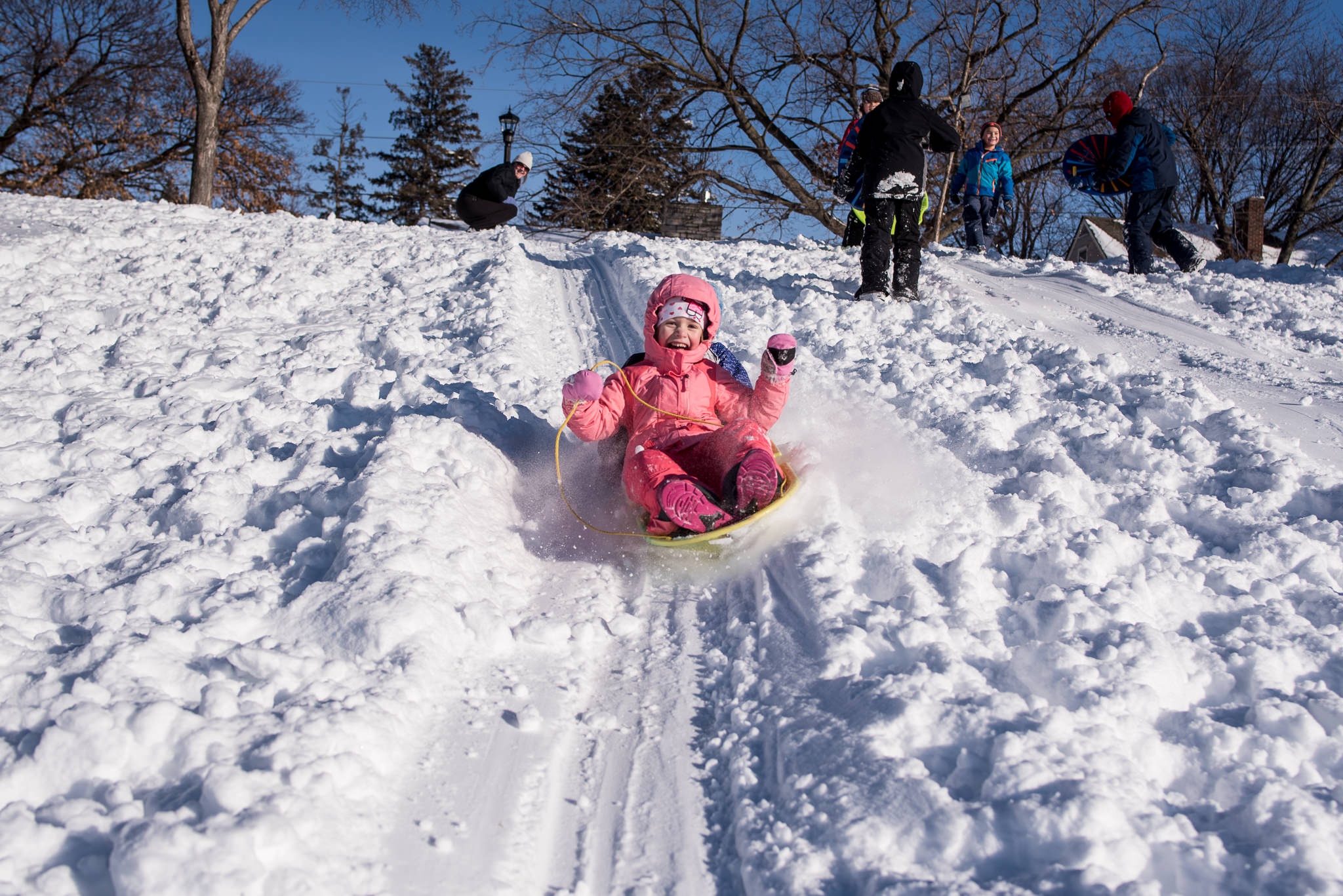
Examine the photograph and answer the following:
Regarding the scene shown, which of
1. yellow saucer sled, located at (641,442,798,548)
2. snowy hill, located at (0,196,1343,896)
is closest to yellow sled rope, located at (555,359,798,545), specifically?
yellow saucer sled, located at (641,442,798,548)

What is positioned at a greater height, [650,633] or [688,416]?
[688,416]

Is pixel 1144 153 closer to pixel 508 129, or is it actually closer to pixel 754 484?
pixel 754 484

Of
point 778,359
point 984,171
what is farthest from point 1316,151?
point 778,359

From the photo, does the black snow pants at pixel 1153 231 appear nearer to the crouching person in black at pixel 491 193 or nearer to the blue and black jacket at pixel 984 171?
the blue and black jacket at pixel 984 171

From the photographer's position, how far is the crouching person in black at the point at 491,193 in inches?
402

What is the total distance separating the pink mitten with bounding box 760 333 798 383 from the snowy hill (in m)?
0.45

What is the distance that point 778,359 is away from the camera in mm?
3479

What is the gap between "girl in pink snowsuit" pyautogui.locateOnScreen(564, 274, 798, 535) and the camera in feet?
9.82

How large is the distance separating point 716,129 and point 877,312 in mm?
9045

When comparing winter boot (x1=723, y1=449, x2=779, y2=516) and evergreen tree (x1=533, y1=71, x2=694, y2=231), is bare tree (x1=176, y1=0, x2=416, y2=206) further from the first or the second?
winter boot (x1=723, y1=449, x2=779, y2=516)

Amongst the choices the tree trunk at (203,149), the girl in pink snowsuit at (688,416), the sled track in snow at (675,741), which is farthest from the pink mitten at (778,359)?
the tree trunk at (203,149)

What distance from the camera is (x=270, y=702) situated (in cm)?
190

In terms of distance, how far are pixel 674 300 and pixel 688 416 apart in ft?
1.87

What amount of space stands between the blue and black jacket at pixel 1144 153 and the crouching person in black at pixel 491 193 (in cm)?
676
